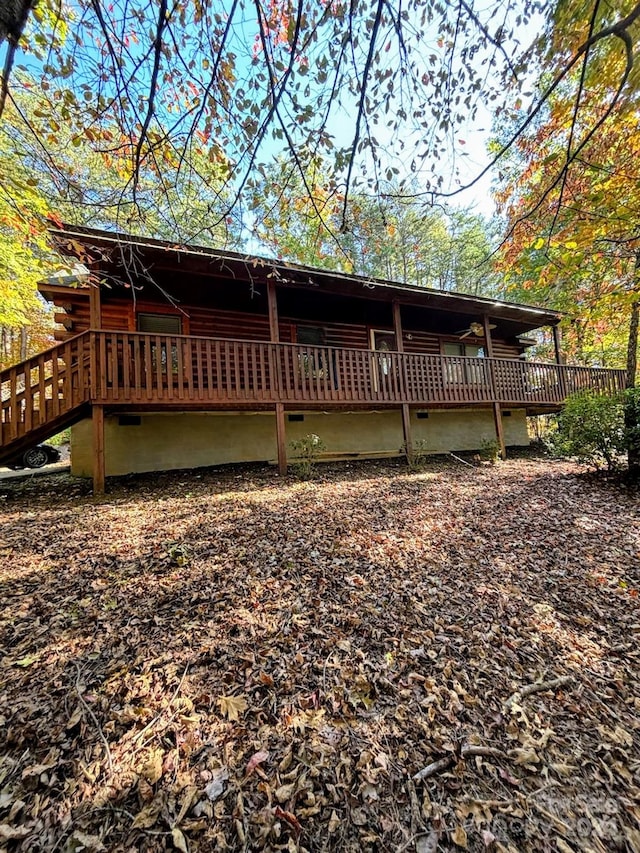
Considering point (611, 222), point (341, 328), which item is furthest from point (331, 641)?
point (341, 328)

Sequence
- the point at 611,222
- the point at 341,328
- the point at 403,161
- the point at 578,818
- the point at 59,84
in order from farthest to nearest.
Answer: the point at 341,328 < the point at 611,222 < the point at 403,161 < the point at 59,84 < the point at 578,818

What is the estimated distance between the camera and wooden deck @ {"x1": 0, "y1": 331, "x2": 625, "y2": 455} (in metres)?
6.00

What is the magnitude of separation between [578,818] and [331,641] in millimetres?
1467

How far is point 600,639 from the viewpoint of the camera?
2639 millimetres

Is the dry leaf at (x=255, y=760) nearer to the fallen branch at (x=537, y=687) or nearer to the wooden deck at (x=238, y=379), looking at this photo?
the fallen branch at (x=537, y=687)

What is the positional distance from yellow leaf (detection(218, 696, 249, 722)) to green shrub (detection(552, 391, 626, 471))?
749 centimetres

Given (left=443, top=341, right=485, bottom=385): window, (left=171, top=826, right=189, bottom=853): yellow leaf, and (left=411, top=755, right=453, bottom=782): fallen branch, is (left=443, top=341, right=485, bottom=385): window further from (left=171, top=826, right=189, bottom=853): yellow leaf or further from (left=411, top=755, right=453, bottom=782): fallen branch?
(left=171, top=826, right=189, bottom=853): yellow leaf

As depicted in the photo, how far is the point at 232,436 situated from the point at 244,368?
7.43 feet

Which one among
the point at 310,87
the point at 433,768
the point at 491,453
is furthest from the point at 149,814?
the point at 491,453

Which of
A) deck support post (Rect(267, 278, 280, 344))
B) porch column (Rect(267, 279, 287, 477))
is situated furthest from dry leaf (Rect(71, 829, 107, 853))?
deck support post (Rect(267, 278, 280, 344))

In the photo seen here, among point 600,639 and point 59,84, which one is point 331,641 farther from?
point 59,84

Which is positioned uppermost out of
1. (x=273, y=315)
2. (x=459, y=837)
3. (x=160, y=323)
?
(x=160, y=323)

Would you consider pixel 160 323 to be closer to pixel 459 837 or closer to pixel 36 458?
pixel 36 458

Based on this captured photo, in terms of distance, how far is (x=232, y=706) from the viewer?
1997mm
